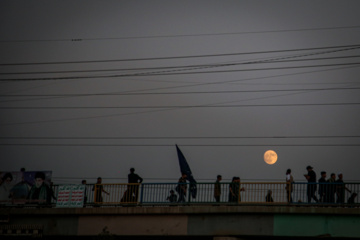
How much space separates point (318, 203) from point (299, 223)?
46.2 inches

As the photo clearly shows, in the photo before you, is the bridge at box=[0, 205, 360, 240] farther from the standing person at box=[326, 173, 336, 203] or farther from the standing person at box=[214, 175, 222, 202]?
the standing person at box=[326, 173, 336, 203]

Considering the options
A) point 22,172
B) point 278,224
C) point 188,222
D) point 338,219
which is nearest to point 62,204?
point 22,172

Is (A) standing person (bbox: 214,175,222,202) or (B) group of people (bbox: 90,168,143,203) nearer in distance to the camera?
(A) standing person (bbox: 214,175,222,202)

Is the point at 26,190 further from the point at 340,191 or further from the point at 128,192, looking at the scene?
the point at 340,191

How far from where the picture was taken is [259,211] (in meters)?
27.1

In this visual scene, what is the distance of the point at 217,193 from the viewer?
2847cm

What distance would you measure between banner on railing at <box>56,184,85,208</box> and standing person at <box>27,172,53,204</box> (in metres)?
0.80

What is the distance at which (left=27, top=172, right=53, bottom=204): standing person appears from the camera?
101 ft

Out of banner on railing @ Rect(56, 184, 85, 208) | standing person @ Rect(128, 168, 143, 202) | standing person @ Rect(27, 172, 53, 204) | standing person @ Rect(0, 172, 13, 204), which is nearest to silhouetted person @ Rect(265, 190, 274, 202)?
standing person @ Rect(128, 168, 143, 202)

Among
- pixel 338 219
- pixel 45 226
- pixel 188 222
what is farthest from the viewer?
pixel 45 226

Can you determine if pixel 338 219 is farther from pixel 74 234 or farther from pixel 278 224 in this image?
pixel 74 234

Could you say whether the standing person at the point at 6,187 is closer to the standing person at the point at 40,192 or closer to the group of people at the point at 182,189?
the group of people at the point at 182,189

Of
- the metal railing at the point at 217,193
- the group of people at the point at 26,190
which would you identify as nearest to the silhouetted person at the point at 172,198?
the metal railing at the point at 217,193

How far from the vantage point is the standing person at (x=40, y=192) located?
30672 millimetres
